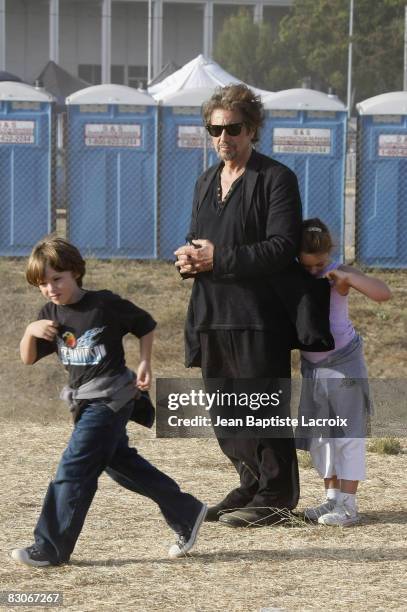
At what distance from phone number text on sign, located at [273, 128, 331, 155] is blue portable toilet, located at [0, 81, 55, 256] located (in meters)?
2.45

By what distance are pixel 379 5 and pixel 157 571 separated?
40976 mm

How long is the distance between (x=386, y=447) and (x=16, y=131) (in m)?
8.00

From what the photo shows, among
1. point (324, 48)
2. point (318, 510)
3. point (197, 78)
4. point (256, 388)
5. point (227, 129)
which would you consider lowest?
point (318, 510)

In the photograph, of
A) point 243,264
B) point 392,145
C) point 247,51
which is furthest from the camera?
point 247,51

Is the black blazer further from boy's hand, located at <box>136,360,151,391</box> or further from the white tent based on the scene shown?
the white tent

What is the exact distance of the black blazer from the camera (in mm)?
5418

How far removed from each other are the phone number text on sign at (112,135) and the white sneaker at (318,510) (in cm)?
902

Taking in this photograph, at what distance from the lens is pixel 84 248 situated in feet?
48.1

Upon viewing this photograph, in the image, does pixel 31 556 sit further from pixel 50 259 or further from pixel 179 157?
pixel 179 157

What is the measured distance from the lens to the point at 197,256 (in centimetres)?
540

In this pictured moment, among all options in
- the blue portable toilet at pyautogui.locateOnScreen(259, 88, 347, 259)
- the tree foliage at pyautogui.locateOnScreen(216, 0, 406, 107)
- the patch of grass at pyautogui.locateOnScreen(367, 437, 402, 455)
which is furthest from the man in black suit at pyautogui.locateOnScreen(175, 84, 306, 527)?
the tree foliage at pyautogui.locateOnScreen(216, 0, 406, 107)

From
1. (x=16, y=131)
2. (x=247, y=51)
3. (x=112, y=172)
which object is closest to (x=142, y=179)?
(x=112, y=172)

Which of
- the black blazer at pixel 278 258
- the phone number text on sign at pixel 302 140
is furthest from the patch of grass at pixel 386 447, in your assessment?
the phone number text on sign at pixel 302 140

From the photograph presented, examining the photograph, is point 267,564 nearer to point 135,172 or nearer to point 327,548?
point 327,548
